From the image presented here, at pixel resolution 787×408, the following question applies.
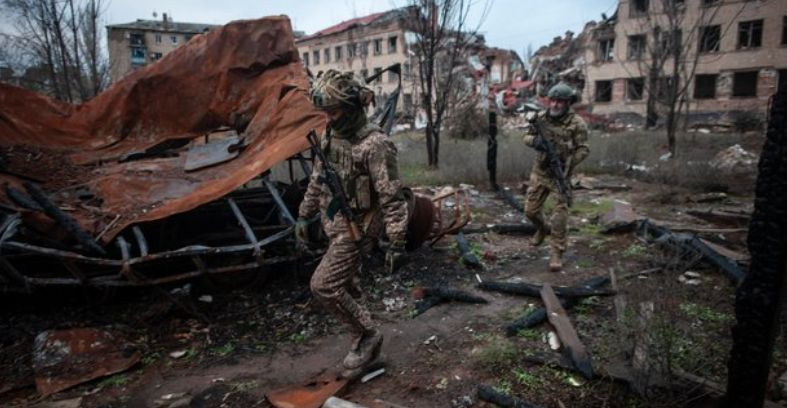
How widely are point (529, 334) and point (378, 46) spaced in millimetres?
36425

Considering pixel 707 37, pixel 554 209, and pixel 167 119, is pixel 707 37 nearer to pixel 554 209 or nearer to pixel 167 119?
pixel 554 209

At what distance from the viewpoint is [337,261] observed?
3092 mm

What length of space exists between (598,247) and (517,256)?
100cm

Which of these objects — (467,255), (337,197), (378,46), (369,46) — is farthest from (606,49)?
(337,197)

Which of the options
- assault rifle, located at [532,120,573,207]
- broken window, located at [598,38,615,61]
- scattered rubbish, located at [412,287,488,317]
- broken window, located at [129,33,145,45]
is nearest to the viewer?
scattered rubbish, located at [412,287,488,317]

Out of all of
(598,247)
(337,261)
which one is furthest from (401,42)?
(337,261)

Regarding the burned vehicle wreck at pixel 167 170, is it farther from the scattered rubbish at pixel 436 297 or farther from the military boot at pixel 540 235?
the military boot at pixel 540 235

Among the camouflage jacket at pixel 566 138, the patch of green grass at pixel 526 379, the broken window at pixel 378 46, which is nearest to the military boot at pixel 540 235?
the camouflage jacket at pixel 566 138

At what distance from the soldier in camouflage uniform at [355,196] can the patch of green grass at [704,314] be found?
7.70 feet

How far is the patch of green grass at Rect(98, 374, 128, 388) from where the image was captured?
10.9 feet

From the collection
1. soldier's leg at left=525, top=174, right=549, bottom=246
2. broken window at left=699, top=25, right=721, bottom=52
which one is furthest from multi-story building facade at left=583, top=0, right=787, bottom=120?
soldier's leg at left=525, top=174, right=549, bottom=246

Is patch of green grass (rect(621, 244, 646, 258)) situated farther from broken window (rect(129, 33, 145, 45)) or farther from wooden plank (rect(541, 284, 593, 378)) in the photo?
broken window (rect(129, 33, 145, 45))

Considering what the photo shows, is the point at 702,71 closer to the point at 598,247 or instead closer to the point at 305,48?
the point at 598,247

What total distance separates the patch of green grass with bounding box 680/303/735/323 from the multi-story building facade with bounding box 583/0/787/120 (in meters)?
17.8
